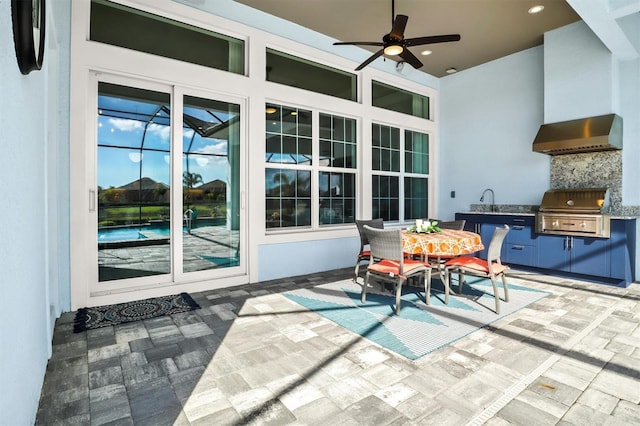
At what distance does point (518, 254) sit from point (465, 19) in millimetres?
3624

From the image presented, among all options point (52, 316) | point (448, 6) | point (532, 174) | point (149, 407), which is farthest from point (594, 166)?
point (52, 316)

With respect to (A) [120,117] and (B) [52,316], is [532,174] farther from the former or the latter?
(B) [52,316]

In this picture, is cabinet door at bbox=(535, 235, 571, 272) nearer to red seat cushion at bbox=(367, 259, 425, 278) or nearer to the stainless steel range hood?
the stainless steel range hood

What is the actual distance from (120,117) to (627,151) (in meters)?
6.67

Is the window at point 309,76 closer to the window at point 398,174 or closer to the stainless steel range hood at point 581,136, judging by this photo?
the window at point 398,174

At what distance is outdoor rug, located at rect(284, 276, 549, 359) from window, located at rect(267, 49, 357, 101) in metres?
→ 3.02

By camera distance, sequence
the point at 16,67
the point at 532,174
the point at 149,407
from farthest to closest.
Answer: the point at 532,174
the point at 149,407
the point at 16,67

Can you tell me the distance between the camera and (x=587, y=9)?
3646 millimetres

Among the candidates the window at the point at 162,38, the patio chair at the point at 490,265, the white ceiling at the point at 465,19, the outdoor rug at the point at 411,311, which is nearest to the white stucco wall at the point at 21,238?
the window at the point at 162,38

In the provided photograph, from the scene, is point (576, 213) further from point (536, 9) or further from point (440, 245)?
point (536, 9)

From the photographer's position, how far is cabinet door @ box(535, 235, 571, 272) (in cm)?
485

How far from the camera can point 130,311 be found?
3.42 metres

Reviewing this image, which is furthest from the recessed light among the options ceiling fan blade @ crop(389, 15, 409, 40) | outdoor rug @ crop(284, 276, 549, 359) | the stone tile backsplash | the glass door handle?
the glass door handle

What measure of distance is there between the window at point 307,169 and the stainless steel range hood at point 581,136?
115 inches
